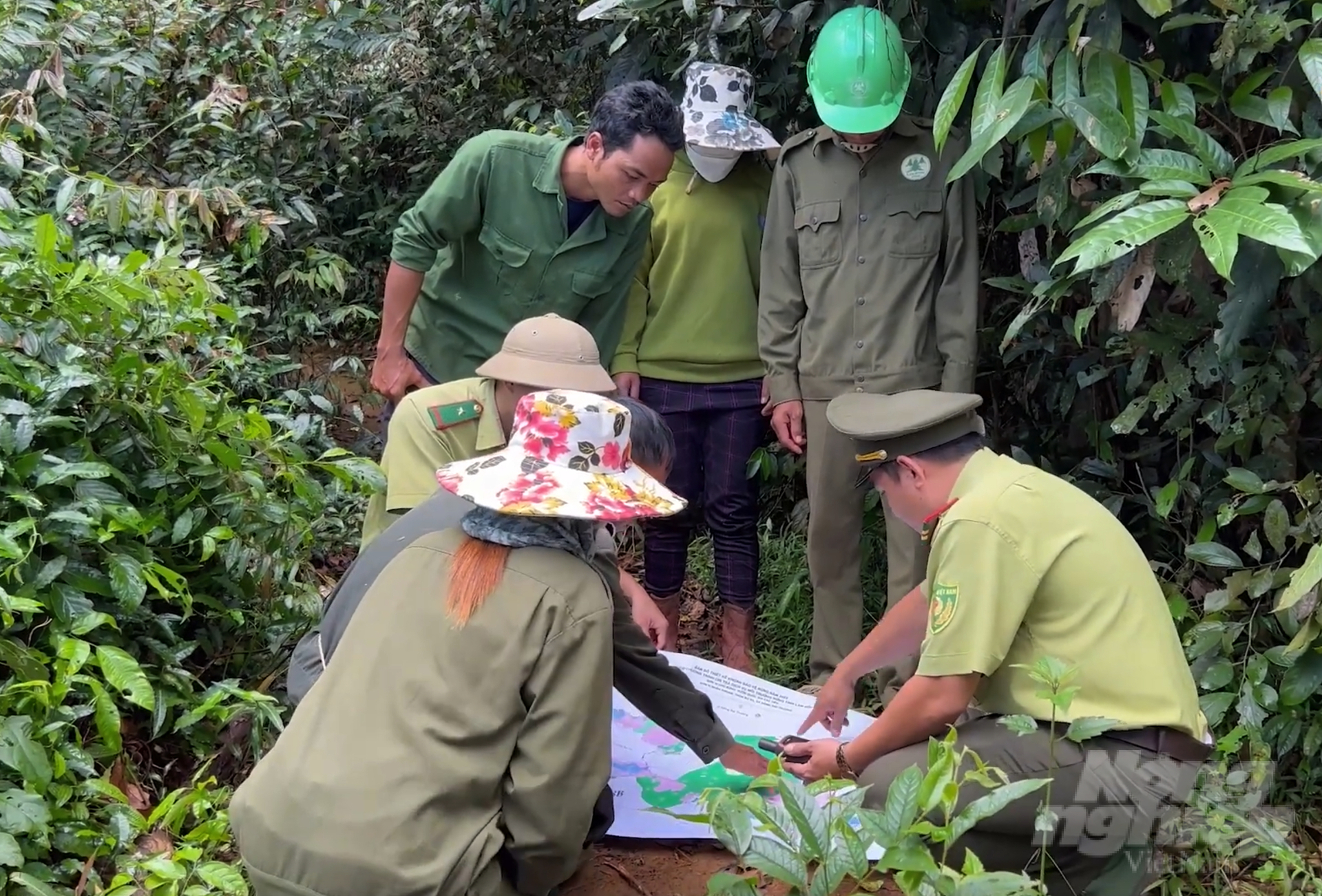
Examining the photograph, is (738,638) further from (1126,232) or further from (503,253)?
(1126,232)

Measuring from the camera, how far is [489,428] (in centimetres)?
243

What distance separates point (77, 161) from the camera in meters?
3.97

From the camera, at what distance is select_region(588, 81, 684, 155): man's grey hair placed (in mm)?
2863

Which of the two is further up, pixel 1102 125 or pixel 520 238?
pixel 1102 125

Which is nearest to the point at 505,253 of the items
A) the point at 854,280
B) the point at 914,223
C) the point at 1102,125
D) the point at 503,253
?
the point at 503,253

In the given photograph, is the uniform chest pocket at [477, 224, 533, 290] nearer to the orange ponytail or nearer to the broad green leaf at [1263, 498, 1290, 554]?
the orange ponytail

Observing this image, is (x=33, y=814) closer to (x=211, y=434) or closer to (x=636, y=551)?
(x=211, y=434)

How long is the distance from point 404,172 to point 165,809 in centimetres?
388

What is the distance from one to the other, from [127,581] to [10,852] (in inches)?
23.9

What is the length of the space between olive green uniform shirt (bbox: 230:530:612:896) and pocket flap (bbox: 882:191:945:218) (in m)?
1.68

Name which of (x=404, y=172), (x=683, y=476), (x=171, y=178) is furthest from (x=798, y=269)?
(x=404, y=172)

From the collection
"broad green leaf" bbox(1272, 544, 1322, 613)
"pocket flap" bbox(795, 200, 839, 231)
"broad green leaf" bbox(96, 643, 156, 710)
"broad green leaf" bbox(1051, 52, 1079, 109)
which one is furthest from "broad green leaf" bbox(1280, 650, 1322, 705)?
"broad green leaf" bbox(96, 643, 156, 710)

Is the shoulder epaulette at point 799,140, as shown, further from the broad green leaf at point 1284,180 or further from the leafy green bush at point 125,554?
the leafy green bush at point 125,554

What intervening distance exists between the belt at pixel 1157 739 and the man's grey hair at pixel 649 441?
2.87 feet
